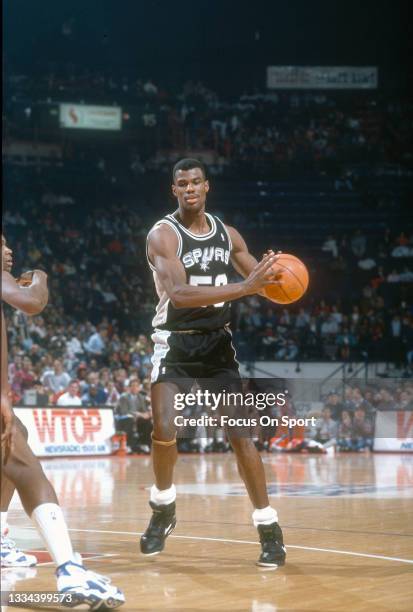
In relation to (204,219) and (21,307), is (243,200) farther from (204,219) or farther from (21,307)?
(21,307)

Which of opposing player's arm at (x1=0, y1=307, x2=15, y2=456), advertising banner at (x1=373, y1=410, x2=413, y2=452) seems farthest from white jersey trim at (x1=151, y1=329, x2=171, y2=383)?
advertising banner at (x1=373, y1=410, x2=413, y2=452)

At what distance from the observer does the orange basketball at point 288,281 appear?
6.43m

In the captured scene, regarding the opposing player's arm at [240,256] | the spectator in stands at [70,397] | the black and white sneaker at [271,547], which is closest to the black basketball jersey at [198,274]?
the opposing player's arm at [240,256]

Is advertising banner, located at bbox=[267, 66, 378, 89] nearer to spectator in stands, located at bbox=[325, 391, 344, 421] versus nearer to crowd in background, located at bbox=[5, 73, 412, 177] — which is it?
crowd in background, located at bbox=[5, 73, 412, 177]

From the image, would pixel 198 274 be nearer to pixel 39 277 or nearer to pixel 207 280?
pixel 207 280

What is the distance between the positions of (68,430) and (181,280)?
12.4 meters

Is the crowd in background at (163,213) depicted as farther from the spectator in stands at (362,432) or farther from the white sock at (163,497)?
the white sock at (163,497)

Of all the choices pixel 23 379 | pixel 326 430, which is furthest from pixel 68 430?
pixel 326 430

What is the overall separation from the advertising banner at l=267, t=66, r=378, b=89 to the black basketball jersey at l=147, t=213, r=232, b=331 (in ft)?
86.8

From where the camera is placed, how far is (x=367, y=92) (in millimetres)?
32562

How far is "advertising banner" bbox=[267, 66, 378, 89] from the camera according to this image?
32.5 metres

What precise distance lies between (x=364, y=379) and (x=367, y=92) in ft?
43.6

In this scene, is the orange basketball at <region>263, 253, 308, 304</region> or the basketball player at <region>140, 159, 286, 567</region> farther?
the basketball player at <region>140, 159, 286, 567</region>

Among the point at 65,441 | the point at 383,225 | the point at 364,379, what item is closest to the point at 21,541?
the point at 65,441
